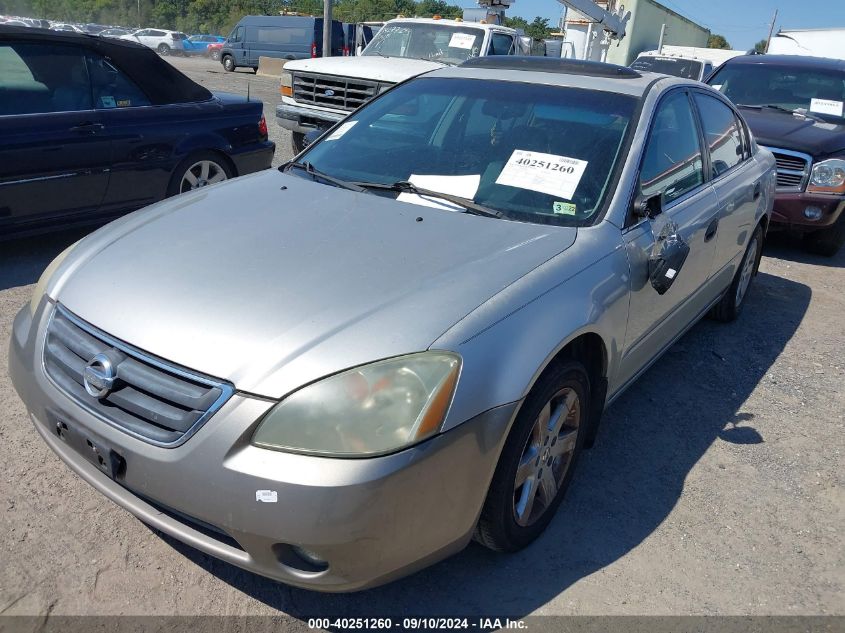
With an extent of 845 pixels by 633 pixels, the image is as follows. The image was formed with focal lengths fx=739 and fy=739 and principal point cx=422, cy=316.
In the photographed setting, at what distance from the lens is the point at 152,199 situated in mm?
5602

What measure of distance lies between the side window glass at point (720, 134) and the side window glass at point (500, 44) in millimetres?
6586

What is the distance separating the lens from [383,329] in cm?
215

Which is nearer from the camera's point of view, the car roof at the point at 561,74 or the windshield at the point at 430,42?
the car roof at the point at 561,74

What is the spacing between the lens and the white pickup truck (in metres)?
9.17

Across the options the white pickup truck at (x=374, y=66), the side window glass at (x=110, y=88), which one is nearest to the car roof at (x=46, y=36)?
the side window glass at (x=110, y=88)

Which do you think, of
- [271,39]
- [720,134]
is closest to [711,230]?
[720,134]

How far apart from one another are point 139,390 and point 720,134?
3560 millimetres

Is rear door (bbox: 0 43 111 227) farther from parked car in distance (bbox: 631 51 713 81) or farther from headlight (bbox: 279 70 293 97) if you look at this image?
parked car in distance (bbox: 631 51 713 81)

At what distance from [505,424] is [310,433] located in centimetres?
59

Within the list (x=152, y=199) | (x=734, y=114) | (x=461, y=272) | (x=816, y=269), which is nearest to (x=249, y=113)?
(x=152, y=199)

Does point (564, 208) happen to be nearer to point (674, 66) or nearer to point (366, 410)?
point (366, 410)

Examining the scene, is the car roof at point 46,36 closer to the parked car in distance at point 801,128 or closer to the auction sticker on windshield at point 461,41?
the parked car in distance at point 801,128

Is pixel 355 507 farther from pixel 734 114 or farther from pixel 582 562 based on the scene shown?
pixel 734 114

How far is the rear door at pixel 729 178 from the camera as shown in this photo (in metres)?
4.02
